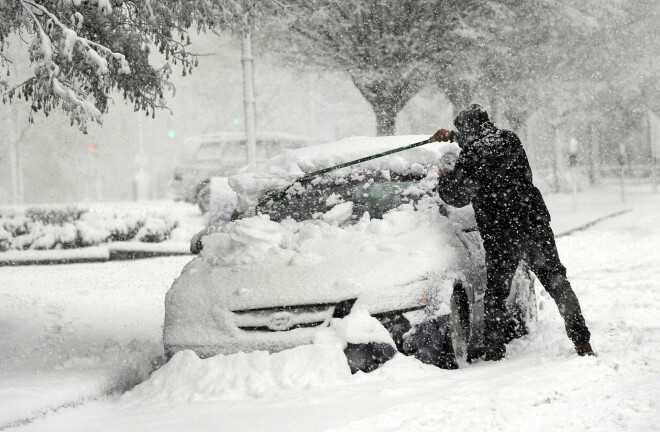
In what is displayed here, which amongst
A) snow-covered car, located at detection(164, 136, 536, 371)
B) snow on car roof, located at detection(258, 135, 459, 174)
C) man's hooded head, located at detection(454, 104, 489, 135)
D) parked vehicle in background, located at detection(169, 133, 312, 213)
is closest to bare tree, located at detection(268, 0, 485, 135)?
parked vehicle in background, located at detection(169, 133, 312, 213)

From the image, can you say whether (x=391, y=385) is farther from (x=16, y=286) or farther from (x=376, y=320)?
(x=16, y=286)

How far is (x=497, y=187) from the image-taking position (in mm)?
6129

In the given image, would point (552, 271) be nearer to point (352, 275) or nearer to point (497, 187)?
point (497, 187)

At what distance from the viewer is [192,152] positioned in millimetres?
20312

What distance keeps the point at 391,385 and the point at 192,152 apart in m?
15.6

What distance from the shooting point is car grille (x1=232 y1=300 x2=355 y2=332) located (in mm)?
5641

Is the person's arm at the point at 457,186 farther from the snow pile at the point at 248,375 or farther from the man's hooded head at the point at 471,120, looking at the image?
the snow pile at the point at 248,375

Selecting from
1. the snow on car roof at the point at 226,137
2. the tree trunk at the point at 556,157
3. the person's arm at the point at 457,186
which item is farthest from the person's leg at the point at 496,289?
the tree trunk at the point at 556,157

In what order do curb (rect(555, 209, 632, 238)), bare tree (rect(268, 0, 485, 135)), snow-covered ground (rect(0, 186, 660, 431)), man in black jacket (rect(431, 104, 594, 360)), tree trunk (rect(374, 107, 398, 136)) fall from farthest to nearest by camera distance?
curb (rect(555, 209, 632, 238)) < tree trunk (rect(374, 107, 398, 136)) < bare tree (rect(268, 0, 485, 135)) < man in black jacket (rect(431, 104, 594, 360)) < snow-covered ground (rect(0, 186, 660, 431))

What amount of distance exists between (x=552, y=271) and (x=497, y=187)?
673 millimetres

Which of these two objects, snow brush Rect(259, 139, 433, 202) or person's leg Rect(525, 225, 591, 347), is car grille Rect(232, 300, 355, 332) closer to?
person's leg Rect(525, 225, 591, 347)

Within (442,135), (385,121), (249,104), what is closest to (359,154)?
(442,135)

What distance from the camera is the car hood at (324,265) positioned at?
5.68 m

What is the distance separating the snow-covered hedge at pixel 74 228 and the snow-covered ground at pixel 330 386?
6382mm
